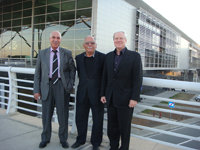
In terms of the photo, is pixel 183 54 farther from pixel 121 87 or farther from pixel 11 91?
pixel 121 87

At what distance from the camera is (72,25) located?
17.0 metres

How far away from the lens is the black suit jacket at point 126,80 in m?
2.14

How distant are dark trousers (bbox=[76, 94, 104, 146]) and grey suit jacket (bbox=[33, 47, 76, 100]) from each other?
0.35 m

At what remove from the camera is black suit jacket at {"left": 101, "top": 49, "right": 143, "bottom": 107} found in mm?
2139

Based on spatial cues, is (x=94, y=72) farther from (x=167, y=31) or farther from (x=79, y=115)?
(x=167, y=31)

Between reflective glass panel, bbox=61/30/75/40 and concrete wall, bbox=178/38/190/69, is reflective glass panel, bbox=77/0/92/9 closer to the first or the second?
reflective glass panel, bbox=61/30/75/40

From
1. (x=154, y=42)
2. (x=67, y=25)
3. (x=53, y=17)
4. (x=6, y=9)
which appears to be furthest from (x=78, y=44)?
(x=154, y=42)

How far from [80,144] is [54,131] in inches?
29.5

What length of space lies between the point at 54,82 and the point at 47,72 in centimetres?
19

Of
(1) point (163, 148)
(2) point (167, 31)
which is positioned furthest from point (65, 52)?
(2) point (167, 31)

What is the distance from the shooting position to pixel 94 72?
98.3 inches

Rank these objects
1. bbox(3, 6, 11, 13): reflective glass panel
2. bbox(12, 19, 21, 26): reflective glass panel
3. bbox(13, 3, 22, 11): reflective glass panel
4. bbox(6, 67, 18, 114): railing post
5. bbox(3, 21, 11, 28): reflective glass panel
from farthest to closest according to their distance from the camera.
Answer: bbox(3, 21, 11, 28): reflective glass panel < bbox(3, 6, 11, 13): reflective glass panel < bbox(12, 19, 21, 26): reflective glass panel < bbox(13, 3, 22, 11): reflective glass panel < bbox(6, 67, 18, 114): railing post

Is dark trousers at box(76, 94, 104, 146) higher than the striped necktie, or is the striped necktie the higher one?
the striped necktie

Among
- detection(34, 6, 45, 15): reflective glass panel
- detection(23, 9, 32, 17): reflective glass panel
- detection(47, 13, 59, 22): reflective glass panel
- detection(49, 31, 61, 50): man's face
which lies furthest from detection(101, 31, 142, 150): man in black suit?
detection(23, 9, 32, 17): reflective glass panel
